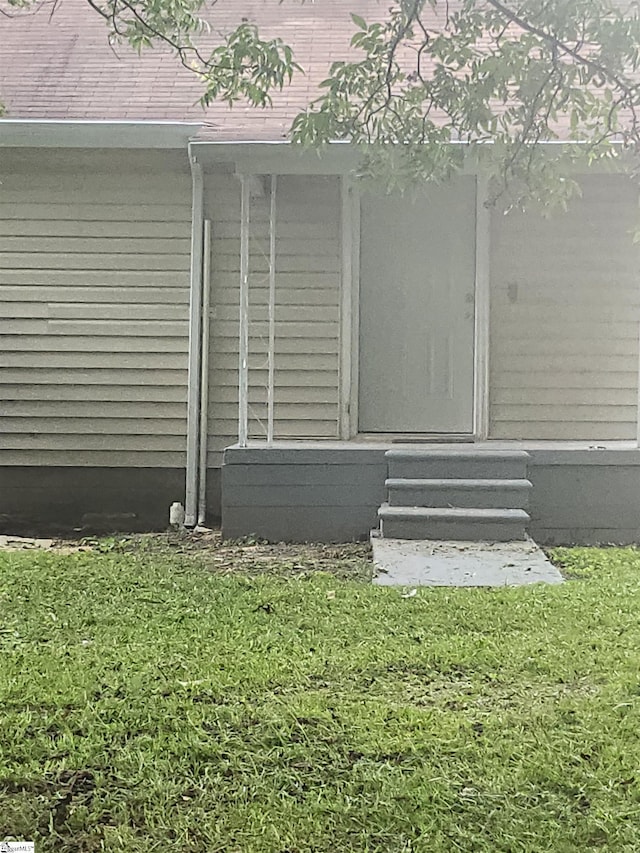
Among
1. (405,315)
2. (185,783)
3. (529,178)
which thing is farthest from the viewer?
(405,315)

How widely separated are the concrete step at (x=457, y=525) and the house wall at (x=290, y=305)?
5.14ft

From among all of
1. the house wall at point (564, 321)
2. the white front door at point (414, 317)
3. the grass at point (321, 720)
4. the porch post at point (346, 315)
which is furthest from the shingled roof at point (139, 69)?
the grass at point (321, 720)

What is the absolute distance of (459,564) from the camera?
5148mm

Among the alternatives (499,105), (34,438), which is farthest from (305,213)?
(34,438)

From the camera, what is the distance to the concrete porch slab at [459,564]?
482cm

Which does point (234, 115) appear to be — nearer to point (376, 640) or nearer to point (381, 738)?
point (376, 640)

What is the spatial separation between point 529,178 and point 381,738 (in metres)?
2.54

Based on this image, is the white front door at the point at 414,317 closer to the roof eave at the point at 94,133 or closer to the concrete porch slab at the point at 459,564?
the roof eave at the point at 94,133

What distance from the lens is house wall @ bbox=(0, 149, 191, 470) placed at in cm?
719

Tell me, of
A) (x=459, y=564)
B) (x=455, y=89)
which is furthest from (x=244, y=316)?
(x=455, y=89)

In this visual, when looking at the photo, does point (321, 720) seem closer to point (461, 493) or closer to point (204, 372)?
point (461, 493)

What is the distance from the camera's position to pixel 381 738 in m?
2.68

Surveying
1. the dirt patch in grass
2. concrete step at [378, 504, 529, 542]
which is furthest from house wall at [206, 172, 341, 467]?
concrete step at [378, 504, 529, 542]

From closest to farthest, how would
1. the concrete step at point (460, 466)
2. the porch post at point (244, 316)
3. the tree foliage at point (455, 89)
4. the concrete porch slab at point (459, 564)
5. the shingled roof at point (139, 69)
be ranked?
the tree foliage at point (455, 89), the concrete porch slab at point (459, 564), the concrete step at point (460, 466), the porch post at point (244, 316), the shingled roof at point (139, 69)
